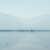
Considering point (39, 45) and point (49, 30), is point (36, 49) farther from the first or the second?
point (49, 30)

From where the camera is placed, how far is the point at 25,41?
2.04 m

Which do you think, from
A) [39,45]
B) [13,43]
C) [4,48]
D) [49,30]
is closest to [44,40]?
[39,45]

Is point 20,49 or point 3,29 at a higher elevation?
point 3,29

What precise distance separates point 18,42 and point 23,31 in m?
0.33

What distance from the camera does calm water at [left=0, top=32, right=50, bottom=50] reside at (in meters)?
1.86

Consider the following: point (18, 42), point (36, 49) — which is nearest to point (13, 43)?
point (18, 42)

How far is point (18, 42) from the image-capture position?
2.00m

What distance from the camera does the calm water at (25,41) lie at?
1.86m

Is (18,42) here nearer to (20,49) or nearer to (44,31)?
(20,49)

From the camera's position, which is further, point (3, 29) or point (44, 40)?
point (44, 40)

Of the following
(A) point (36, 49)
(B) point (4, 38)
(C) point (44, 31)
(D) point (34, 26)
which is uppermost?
(D) point (34, 26)

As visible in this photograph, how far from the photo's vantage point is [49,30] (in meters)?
1.82

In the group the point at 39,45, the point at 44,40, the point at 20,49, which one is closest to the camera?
the point at 20,49

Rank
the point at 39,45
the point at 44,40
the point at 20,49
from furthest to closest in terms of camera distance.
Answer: the point at 44,40 → the point at 39,45 → the point at 20,49
